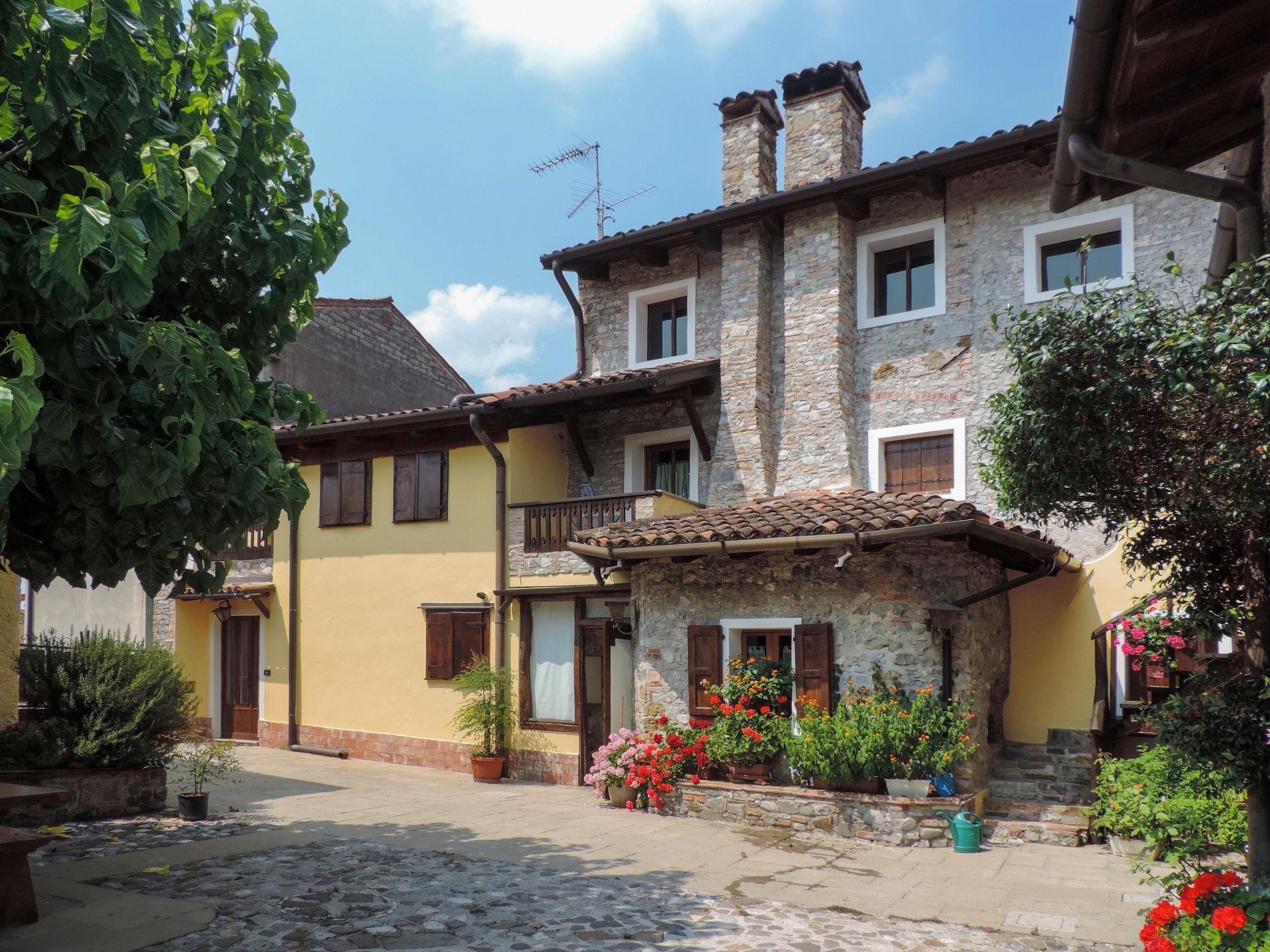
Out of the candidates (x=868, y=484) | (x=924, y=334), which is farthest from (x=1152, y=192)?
(x=868, y=484)

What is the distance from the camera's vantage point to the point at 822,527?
32.6ft

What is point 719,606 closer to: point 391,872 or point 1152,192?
point 391,872

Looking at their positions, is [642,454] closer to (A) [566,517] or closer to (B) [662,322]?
(A) [566,517]

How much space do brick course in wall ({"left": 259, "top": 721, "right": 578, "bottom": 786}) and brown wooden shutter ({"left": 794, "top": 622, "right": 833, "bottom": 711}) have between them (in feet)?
13.2

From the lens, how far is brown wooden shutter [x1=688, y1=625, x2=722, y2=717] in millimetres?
11336

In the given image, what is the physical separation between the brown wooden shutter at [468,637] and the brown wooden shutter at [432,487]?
1.57 metres

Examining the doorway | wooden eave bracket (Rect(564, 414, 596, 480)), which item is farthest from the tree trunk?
wooden eave bracket (Rect(564, 414, 596, 480))

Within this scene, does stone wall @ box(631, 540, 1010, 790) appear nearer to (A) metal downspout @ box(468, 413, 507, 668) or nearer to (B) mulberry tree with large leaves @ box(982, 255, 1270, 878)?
(A) metal downspout @ box(468, 413, 507, 668)

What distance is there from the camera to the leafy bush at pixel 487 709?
13.7 meters

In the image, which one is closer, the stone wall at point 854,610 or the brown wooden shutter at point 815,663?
the stone wall at point 854,610

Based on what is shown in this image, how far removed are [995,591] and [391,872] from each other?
20.6 feet

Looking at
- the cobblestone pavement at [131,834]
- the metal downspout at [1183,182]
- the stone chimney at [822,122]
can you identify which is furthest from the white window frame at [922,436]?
the cobblestone pavement at [131,834]

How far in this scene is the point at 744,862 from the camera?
28.5ft

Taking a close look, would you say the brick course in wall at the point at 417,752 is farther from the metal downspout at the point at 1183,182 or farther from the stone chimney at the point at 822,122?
the metal downspout at the point at 1183,182
